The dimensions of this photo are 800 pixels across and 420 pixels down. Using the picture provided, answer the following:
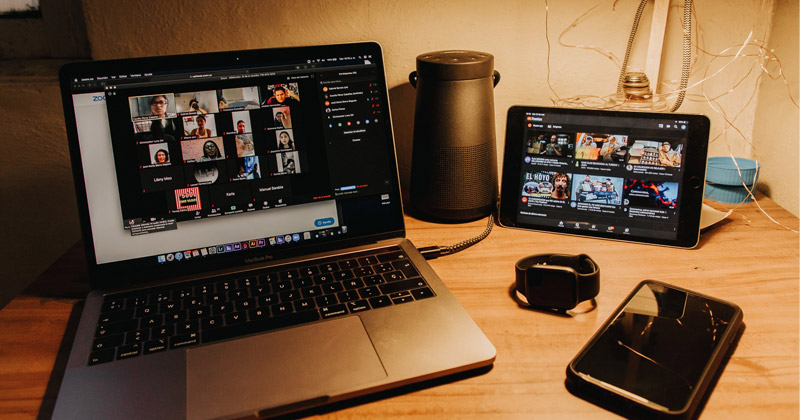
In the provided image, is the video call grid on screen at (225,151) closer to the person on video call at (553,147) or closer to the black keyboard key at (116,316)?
the black keyboard key at (116,316)

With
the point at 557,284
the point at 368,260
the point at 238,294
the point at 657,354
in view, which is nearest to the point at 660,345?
the point at 657,354

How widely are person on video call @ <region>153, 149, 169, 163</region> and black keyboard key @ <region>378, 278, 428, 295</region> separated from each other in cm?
34

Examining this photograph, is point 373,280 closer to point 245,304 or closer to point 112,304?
point 245,304

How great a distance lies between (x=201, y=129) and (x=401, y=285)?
344 millimetres

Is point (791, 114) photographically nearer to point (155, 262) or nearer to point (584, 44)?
point (584, 44)

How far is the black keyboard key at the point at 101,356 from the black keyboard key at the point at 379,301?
296mm

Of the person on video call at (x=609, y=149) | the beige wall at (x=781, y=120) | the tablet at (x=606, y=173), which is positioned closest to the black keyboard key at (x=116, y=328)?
the tablet at (x=606, y=173)

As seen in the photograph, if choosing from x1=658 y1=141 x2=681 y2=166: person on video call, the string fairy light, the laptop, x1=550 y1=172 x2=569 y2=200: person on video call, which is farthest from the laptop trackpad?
the string fairy light

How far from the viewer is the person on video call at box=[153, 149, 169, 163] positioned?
2.48 feet

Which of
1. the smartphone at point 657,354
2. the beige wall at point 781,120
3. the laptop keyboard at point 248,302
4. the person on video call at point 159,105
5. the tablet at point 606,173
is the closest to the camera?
the smartphone at point 657,354

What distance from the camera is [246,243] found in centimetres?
80

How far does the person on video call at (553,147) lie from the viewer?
2.98 ft

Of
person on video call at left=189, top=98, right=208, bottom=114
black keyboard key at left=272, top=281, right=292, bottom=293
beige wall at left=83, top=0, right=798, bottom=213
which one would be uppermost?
beige wall at left=83, top=0, right=798, bottom=213

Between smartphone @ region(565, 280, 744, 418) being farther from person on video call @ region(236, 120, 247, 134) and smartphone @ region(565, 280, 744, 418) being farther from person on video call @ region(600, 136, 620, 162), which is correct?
person on video call @ region(236, 120, 247, 134)
